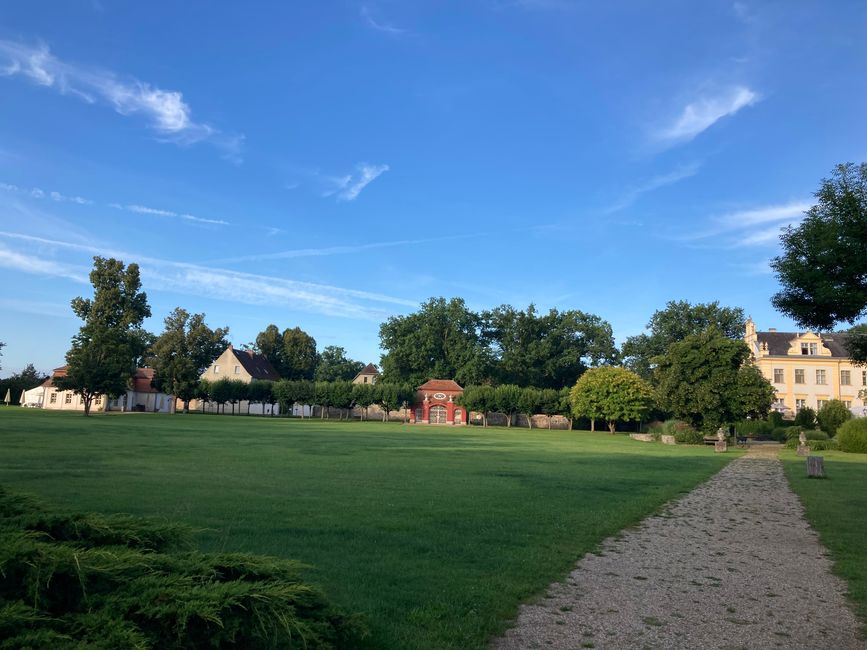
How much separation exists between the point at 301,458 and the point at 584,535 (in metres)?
14.6

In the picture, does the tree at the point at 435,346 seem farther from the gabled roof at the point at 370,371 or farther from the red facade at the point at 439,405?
the gabled roof at the point at 370,371

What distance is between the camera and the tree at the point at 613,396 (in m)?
67.8

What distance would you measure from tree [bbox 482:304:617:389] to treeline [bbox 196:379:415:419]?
17845 millimetres

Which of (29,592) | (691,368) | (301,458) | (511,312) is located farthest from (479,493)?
(511,312)

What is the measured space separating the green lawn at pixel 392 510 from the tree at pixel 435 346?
70004 mm

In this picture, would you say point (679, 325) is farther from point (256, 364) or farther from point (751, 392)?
point (256, 364)

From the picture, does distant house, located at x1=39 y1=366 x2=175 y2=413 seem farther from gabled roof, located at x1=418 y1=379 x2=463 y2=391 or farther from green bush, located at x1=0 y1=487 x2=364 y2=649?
green bush, located at x1=0 y1=487 x2=364 y2=649

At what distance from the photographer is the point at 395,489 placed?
590 inches

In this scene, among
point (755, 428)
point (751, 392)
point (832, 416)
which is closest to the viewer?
point (751, 392)

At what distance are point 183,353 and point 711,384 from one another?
79158mm

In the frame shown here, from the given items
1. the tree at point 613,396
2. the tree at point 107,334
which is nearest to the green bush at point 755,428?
the tree at point 613,396

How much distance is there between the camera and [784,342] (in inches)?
3216

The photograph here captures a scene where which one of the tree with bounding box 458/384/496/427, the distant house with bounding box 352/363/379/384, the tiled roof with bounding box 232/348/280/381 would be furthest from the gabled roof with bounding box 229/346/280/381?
the tree with bounding box 458/384/496/427

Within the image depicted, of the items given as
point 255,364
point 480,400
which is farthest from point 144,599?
point 255,364
